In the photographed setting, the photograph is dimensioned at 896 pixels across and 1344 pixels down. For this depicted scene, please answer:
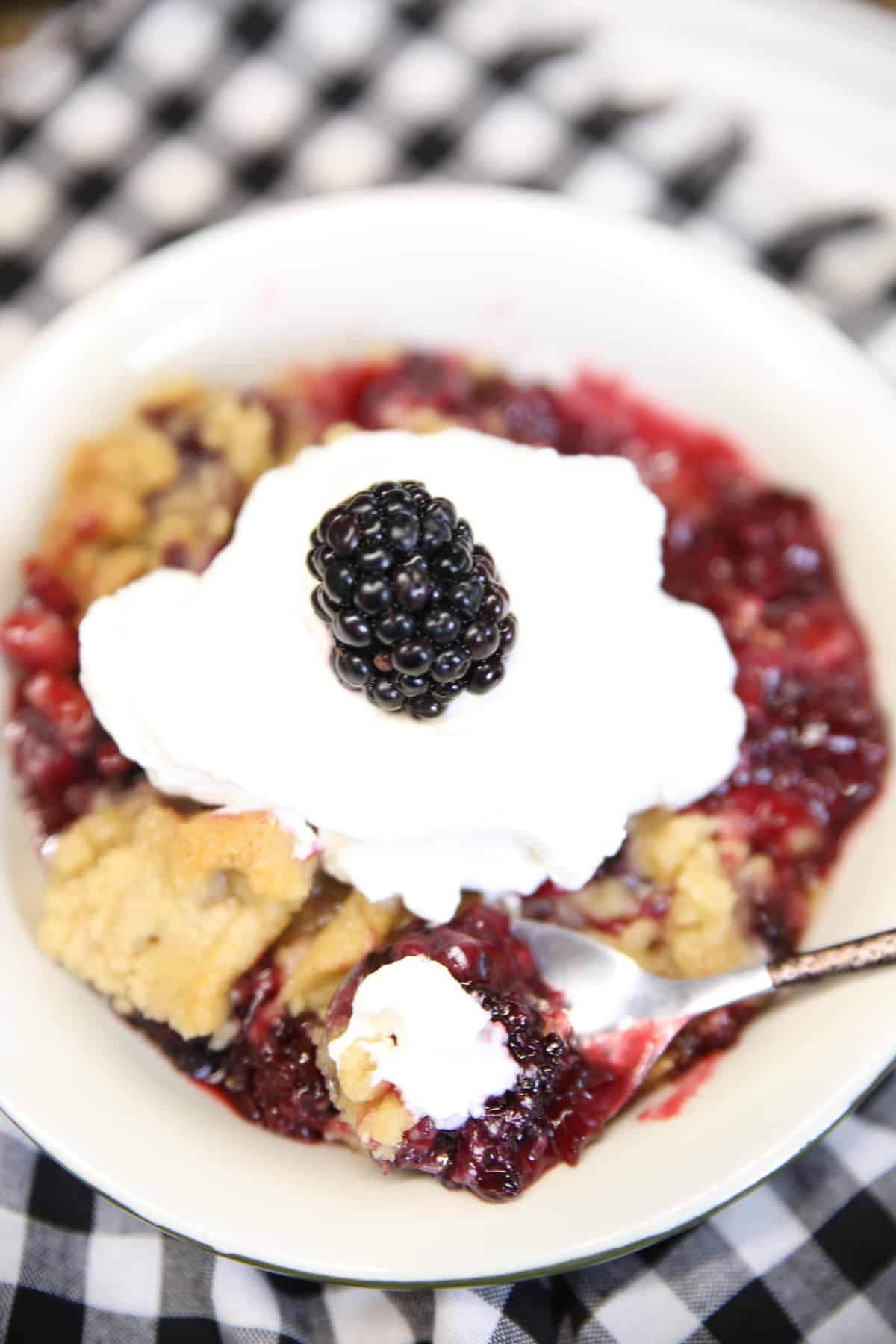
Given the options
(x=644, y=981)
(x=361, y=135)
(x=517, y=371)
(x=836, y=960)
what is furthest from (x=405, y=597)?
(x=361, y=135)

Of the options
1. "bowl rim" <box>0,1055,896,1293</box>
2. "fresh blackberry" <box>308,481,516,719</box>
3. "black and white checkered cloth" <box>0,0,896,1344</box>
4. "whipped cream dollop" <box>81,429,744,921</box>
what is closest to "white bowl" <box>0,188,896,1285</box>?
"bowl rim" <box>0,1055,896,1293</box>

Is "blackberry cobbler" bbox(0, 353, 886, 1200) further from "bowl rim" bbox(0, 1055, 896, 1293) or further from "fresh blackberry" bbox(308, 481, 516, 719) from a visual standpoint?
"bowl rim" bbox(0, 1055, 896, 1293)

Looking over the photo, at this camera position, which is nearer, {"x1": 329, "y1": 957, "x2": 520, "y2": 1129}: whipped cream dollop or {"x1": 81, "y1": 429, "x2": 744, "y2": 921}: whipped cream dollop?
{"x1": 329, "y1": 957, "x2": 520, "y2": 1129}: whipped cream dollop

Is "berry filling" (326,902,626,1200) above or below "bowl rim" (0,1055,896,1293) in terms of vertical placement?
above

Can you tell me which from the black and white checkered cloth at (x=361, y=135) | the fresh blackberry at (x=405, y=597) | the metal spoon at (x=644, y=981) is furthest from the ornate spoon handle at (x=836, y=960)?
the black and white checkered cloth at (x=361, y=135)

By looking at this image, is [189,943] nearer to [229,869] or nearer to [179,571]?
→ [229,869]

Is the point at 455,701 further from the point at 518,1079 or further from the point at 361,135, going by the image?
the point at 361,135

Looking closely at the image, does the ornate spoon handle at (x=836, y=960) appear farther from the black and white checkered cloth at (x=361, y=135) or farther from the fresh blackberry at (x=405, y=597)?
the black and white checkered cloth at (x=361, y=135)
